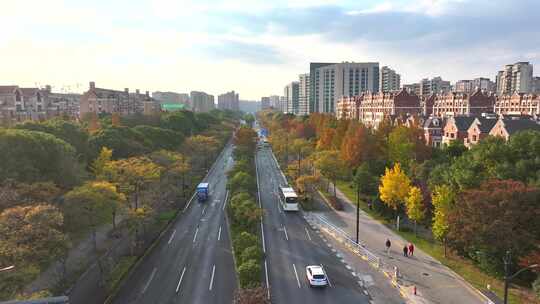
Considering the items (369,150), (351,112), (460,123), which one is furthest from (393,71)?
(369,150)

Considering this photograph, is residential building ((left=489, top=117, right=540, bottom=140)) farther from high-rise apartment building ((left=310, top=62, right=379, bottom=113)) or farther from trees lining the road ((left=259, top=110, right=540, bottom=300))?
high-rise apartment building ((left=310, top=62, right=379, bottom=113))

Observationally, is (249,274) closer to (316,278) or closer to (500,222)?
(316,278)

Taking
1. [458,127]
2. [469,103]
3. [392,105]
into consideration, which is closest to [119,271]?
[458,127]

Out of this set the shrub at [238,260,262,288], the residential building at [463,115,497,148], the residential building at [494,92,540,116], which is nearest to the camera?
the shrub at [238,260,262,288]

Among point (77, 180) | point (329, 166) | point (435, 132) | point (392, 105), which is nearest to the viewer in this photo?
point (77, 180)

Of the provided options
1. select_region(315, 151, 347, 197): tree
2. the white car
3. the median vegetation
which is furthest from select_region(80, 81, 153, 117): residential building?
the white car

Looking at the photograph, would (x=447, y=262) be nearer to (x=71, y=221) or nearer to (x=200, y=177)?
(x=71, y=221)
